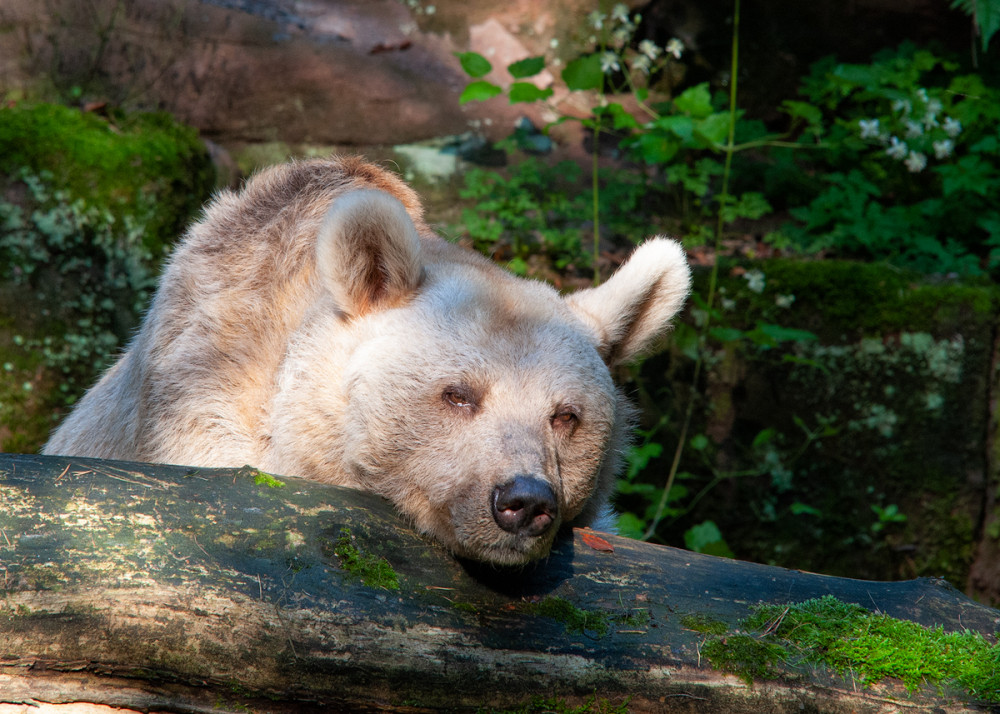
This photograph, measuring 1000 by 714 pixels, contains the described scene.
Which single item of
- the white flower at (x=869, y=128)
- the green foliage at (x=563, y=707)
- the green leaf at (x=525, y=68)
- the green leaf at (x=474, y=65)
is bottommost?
the green foliage at (x=563, y=707)

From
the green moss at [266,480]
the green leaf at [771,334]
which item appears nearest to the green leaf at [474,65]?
the green leaf at [771,334]

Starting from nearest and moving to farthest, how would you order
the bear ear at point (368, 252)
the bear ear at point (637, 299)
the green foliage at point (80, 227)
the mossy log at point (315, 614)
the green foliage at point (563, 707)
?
the mossy log at point (315, 614)
the green foliage at point (563, 707)
the bear ear at point (368, 252)
the bear ear at point (637, 299)
the green foliage at point (80, 227)

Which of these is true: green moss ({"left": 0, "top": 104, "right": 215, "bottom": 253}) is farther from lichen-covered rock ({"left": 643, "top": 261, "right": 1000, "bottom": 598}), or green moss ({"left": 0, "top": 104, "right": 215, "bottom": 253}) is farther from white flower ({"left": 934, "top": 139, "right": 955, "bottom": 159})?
white flower ({"left": 934, "top": 139, "right": 955, "bottom": 159})

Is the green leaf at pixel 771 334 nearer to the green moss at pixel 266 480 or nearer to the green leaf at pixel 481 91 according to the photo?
the green leaf at pixel 481 91

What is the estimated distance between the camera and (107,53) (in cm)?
704

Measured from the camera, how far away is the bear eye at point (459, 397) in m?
2.80

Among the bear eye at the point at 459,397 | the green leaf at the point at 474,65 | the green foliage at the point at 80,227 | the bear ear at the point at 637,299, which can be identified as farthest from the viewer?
the green foliage at the point at 80,227

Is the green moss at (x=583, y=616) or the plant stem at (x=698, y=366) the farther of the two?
the plant stem at (x=698, y=366)

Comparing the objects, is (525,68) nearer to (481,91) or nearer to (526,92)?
(526,92)

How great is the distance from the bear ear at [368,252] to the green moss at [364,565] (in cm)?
101

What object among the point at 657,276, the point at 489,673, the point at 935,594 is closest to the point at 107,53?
the point at 657,276

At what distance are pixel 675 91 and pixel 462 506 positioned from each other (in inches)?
253

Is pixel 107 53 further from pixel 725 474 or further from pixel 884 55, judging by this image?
pixel 884 55

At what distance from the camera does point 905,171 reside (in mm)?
7098
